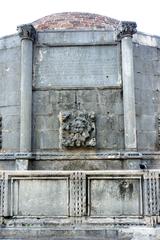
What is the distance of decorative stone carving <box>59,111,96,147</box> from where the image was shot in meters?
10.8

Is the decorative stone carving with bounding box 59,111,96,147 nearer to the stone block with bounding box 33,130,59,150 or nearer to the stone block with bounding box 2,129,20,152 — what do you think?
the stone block with bounding box 33,130,59,150

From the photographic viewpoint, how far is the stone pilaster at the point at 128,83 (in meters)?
10.7

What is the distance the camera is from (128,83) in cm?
1106

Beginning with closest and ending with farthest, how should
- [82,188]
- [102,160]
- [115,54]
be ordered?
[82,188] < [102,160] < [115,54]

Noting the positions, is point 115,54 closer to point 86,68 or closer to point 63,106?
point 86,68

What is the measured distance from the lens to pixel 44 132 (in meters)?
11.1

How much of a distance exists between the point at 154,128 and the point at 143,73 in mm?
1784

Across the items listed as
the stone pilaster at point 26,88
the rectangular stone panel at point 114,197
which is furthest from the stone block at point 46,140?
the rectangular stone panel at point 114,197

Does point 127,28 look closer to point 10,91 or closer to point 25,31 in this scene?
point 25,31

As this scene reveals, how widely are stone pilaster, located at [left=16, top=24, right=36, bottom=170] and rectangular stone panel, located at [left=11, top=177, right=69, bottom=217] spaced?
343cm

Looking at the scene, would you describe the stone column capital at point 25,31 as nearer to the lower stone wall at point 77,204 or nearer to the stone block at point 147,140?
the stone block at point 147,140

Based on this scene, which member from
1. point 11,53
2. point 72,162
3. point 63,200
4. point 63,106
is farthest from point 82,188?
point 11,53

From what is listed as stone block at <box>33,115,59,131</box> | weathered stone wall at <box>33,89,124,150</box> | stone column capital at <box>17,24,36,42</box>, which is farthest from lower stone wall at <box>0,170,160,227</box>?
stone column capital at <box>17,24,36,42</box>

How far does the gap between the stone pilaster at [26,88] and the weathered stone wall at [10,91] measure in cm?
42
